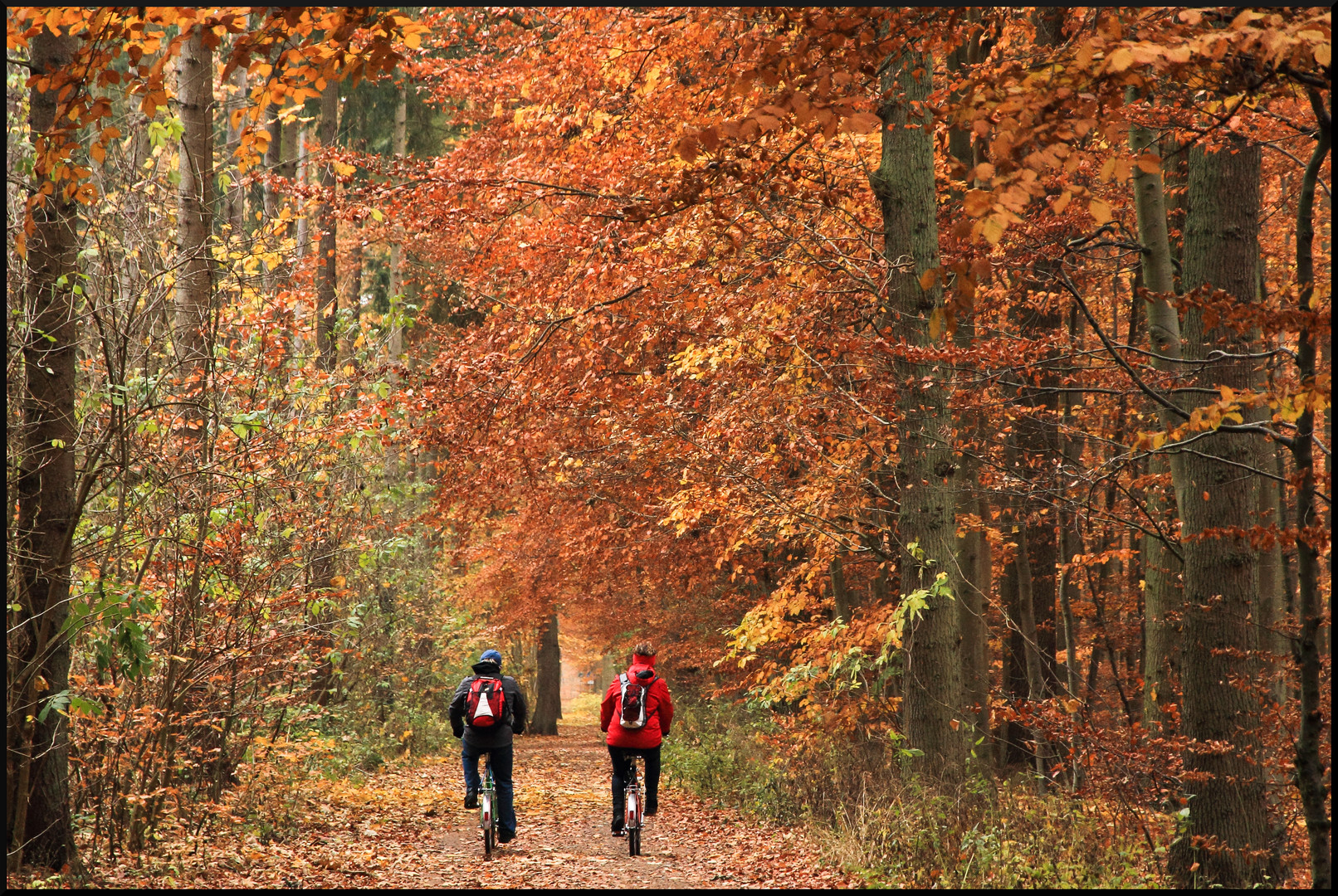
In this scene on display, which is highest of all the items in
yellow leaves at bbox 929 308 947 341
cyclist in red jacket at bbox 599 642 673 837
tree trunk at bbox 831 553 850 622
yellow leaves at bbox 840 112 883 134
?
yellow leaves at bbox 840 112 883 134

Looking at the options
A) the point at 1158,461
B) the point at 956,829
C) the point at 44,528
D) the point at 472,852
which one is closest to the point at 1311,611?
the point at 956,829

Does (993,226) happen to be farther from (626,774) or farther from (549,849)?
(549,849)

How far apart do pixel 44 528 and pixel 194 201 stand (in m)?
4.12

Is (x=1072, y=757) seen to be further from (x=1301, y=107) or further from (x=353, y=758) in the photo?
(x=353, y=758)

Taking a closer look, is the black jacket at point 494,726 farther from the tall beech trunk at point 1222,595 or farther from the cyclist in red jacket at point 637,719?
the tall beech trunk at point 1222,595

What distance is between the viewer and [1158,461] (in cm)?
1515

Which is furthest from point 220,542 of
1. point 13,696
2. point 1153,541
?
point 1153,541

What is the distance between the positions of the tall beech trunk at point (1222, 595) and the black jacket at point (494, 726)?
217 inches

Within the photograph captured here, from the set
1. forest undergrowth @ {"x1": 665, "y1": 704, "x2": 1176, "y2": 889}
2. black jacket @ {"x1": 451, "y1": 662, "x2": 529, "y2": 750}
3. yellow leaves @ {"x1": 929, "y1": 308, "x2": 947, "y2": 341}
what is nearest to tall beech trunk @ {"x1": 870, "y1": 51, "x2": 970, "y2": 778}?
forest undergrowth @ {"x1": 665, "y1": 704, "x2": 1176, "y2": 889}

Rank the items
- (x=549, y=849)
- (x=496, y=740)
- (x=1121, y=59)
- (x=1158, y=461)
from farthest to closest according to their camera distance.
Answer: (x=1158, y=461)
(x=549, y=849)
(x=496, y=740)
(x=1121, y=59)

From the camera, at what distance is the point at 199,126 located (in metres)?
10.7

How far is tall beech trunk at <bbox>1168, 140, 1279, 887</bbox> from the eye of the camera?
7.32 meters

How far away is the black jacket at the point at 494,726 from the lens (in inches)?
374

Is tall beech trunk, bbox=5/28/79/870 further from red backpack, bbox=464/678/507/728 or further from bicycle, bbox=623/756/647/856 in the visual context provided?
bicycle, bbox=623/756/647/856
